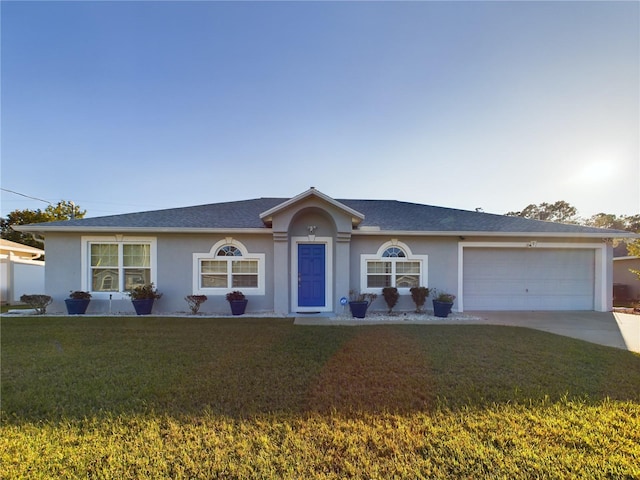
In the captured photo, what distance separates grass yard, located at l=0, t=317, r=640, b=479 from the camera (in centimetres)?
260

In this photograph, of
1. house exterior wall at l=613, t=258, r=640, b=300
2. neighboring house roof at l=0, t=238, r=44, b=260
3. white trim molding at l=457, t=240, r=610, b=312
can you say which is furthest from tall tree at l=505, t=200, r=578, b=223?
neighboring house roof at l=0, t=238, r=44, b=260

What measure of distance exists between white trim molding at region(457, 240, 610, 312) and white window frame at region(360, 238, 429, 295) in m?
1.36

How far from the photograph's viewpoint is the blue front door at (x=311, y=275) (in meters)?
10.1

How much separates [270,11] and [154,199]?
18150 mm

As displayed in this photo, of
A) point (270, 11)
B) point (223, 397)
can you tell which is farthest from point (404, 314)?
point (270, 11)

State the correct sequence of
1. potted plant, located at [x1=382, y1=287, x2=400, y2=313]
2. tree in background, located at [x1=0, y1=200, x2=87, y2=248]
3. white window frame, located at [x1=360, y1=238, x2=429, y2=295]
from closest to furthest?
potted plant, located at [x1=382, y1=287, x2=400, y2=313], white window frame, located at [x1=360, y1=238, x2=429, y2=295], tree in background, located at [x1=0, y1=200, x2=87, y2=248]

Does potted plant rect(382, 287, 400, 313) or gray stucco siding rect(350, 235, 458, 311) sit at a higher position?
gray stucco siding rect(350, 235, 458, 311)

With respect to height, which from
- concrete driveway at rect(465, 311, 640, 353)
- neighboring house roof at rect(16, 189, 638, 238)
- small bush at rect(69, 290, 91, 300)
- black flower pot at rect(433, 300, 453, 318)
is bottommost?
concrete driveway at rect(465, 311, 640, 353)

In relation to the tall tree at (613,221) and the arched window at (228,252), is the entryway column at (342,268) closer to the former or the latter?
the arched window at (228,252)

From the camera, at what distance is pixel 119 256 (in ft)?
33.3

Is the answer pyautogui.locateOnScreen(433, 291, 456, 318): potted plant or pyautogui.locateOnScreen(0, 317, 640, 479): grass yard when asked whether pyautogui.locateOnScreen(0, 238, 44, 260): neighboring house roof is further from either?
pyautogui.locateOnScreen(433, 291, 456, 318): potted plant

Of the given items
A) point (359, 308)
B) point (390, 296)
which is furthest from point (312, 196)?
point (390, 296)

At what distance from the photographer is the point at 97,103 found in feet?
37.1

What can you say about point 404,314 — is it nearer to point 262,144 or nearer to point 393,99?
point 393,99
